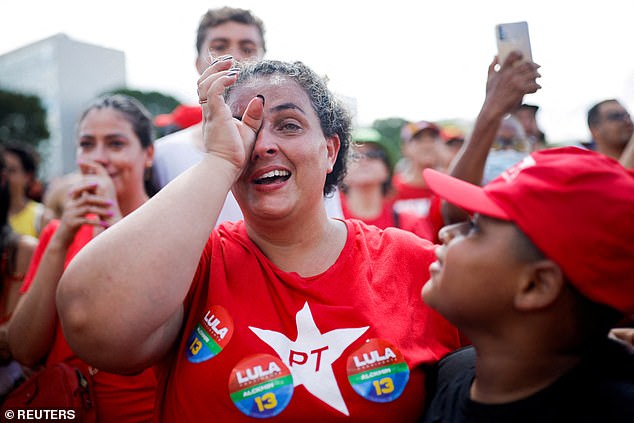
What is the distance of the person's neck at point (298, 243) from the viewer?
74.3 inches

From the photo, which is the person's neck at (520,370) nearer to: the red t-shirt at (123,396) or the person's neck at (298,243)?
the person's neck at (298,243)

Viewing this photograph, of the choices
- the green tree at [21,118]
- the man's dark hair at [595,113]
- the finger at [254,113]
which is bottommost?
the finger at [254,113]

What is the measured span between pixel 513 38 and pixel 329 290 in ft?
4.46

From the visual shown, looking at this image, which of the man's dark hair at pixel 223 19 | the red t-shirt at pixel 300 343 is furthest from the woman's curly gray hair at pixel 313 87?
the man's dark hair at pixel 223 19

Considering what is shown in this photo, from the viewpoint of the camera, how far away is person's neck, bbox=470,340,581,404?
1.37m

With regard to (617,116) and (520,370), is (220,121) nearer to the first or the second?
(520,370)

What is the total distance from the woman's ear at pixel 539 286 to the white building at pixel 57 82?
27892mm

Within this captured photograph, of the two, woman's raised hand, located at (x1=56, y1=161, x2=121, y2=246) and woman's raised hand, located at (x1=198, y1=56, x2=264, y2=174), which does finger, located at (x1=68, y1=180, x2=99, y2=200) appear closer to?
woman's raised hand, located at (x1=56, y1=161, x2=121, y2=246)

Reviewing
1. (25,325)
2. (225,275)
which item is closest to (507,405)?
(225,275)

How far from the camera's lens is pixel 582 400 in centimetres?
129

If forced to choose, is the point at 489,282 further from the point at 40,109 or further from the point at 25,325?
the point at 40,109

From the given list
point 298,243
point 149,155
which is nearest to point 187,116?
point 149,155

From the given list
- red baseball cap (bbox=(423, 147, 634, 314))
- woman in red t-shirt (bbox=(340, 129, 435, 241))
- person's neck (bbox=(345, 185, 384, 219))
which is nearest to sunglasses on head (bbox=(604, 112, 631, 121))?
woman in red t-shirt (bbox=(340, 129, 435, 241))

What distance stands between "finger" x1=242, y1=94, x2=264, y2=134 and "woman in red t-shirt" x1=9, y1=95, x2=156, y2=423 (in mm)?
1176
